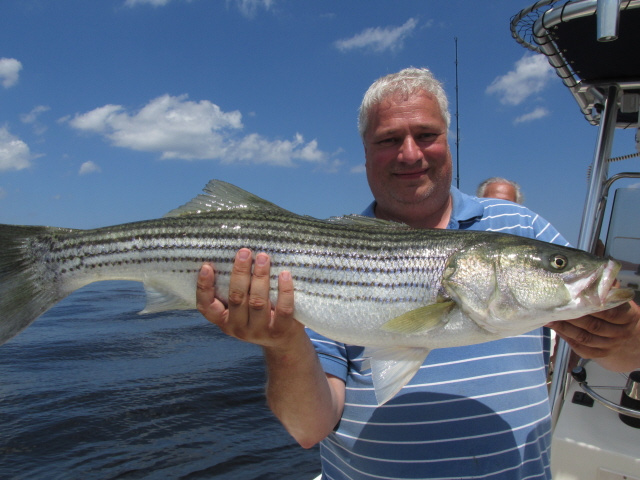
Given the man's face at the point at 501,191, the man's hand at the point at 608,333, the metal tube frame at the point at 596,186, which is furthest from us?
the man's face at the point at 501,191

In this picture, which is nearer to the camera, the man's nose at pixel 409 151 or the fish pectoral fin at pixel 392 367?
the fish pectoral fin at pixel 392 367

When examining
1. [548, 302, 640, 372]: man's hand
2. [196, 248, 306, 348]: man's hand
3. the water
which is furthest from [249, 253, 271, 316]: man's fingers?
A: the water

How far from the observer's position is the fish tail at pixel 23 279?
2.82 meters

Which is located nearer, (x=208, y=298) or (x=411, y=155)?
(x=208, y=298)

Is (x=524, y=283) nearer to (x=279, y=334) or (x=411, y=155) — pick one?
(x=411, y=155)

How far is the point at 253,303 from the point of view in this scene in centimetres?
282

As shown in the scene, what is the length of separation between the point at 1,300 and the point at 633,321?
3.89 meters

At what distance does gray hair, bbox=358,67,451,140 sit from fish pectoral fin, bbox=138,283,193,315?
213cm

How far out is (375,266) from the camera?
2879 millimetres

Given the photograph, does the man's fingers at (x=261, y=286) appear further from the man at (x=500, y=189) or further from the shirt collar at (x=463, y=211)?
the man at (x=500, y=189)

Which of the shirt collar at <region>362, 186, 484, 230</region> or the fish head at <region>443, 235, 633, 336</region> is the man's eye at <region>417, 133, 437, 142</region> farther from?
the fish head at <region>443, 235, 633, 336</region>

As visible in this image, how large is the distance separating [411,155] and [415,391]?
179 cm

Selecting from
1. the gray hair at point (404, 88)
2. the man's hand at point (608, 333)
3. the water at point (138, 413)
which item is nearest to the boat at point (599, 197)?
the gray hair at point (404, 88)

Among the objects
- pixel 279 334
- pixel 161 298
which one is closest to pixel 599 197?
pixel 279 334
